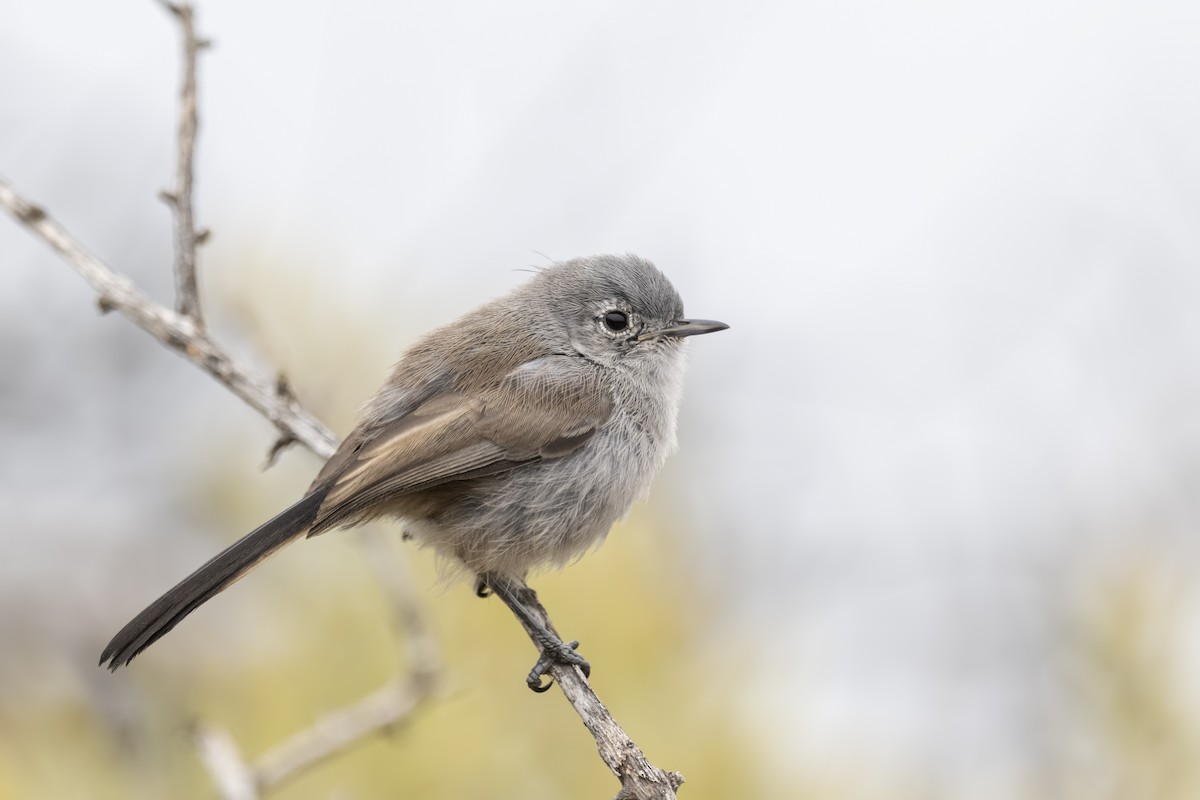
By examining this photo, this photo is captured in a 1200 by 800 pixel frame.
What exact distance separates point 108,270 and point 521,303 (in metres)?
1.41

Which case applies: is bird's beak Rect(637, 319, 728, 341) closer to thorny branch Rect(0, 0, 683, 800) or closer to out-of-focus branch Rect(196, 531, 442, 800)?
thorny branch Rect(0, 0, 683, 800)

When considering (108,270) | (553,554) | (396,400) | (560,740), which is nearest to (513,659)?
(560,740)

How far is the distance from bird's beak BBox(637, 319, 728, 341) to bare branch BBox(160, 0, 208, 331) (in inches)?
61.2

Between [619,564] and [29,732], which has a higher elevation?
[619,564]

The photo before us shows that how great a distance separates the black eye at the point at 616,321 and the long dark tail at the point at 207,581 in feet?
4.20

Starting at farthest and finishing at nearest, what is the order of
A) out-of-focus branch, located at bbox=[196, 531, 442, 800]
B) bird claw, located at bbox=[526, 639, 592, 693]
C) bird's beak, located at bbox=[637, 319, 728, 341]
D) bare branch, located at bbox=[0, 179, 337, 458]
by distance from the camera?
bird's beak, located at bbox=[637, 319, 728, 341], bare branch, located at bbox=[0, 179, 337, 458], bird claw, located at bbox=[526, 639, 592, 693], out-of-focus branch, located at bbox=[196, 531, 442, 800]

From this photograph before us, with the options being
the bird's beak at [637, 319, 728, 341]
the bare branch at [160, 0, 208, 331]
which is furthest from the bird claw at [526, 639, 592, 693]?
the bare branch at [160, 0, 208, 331]

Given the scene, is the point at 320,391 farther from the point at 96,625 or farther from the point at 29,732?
the point at 29,732

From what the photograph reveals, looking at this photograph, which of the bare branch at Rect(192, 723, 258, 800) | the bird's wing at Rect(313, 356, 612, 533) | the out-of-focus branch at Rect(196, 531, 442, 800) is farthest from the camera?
the bird's wing at Rect(313, 356, 612, 533)

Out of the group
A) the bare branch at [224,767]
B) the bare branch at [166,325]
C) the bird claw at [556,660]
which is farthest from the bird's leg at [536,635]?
the bare branch at [224,767]

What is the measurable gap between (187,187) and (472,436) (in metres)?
1.23

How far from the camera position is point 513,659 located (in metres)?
4.41

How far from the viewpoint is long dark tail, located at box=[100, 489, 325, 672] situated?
10.4 feet

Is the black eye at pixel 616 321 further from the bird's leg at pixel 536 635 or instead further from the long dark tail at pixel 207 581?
the long dark tail at pixel 207 581
